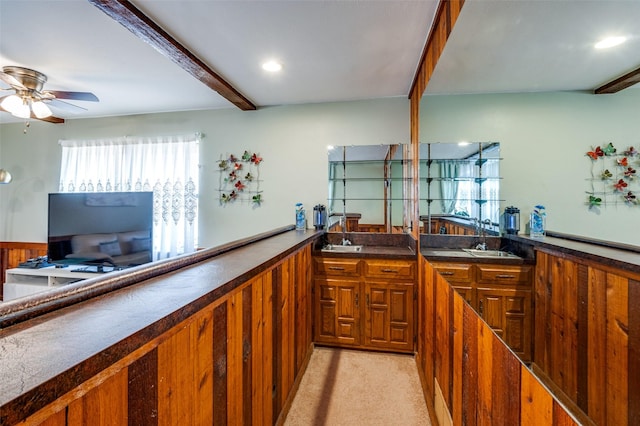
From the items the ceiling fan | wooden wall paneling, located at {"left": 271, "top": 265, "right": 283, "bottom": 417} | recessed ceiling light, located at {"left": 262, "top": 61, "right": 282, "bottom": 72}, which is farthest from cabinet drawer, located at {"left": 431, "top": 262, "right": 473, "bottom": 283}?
the ceiling fan

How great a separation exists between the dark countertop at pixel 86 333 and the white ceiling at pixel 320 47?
130 centimetres

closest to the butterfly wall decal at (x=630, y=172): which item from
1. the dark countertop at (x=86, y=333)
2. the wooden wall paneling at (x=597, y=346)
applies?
the wooden wall paneling at (x=597, y=346)

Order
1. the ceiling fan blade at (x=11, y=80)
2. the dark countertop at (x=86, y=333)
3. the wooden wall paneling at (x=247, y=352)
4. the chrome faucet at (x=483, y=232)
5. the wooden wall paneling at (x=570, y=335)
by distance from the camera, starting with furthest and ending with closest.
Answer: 1. the ceiling fan blade at (x=11, y=80)
2. the chrome faucet at (x=483, y=232)
3. the wooden wall paneling at (x=247, y=352)
4. the wooden wall paneling at (x=570, y=335)
5. the dark countertop at (x=86, y=333)

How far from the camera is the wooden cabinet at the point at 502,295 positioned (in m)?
0.90

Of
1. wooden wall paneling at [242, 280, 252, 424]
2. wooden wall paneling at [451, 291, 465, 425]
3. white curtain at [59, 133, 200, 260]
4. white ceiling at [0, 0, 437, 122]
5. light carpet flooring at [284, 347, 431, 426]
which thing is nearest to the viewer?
wooden wall paneling at [242, 280, 252, 424]

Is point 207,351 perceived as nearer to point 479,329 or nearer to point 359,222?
A: point 479,329

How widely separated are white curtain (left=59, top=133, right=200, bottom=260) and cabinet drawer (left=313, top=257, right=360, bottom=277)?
1695mm

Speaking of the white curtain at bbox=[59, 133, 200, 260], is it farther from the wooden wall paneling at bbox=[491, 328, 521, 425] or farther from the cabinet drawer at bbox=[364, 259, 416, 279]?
the wooden wall paneling at bbox=[491, 328, 521, 425]

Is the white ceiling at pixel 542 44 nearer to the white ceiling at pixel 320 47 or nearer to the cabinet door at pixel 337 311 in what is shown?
the white ceiling at pixel 320 47

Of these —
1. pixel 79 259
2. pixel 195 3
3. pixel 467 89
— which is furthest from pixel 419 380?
pixel 79 259

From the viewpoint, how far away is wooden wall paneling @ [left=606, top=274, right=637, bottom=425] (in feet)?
2.04

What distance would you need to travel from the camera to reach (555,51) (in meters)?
1.04

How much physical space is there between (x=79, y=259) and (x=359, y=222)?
3195 mm

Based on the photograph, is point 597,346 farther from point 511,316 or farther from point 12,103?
point 12,103
